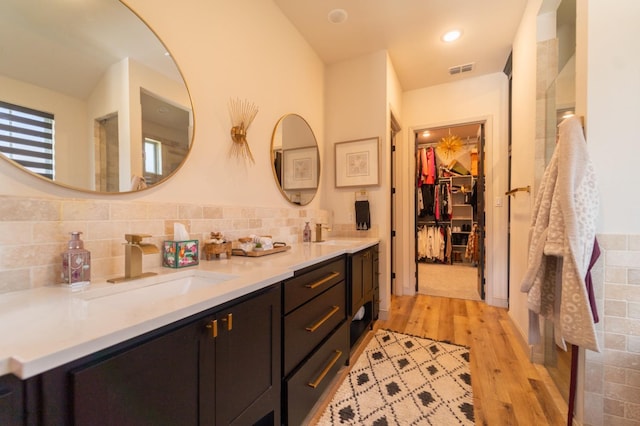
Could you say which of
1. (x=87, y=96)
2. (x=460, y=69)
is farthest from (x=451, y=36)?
(x=87, y=96)

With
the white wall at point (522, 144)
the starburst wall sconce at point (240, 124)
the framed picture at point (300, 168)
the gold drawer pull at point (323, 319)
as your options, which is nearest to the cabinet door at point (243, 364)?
the gold drawer pull at point (323, 319)

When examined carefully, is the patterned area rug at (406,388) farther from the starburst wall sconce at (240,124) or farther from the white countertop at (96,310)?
the starburst wall sconce at (240,124)

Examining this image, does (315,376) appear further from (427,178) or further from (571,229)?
(427,178)

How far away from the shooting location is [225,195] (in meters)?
1.64

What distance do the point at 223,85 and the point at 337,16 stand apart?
4.46ft

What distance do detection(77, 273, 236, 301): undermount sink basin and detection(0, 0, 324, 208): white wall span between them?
1.31 feet

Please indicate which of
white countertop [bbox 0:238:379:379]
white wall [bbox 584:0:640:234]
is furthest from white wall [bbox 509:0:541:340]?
white countertop [bbox 0:238:379:379]

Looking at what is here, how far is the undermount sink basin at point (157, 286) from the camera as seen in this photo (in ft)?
2.87

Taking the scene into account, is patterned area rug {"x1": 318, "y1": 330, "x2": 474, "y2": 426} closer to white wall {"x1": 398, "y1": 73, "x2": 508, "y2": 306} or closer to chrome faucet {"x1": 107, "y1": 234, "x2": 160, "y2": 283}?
chrome faucet {"x1": 107, "y1": 234, "x2": 160, "y2": 283}

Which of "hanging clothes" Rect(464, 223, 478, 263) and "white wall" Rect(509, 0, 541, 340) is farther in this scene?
"hanging clothes" Rect(464, 223, 478, 263)

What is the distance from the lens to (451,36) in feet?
8.31

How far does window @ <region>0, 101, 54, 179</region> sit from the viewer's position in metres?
0.83

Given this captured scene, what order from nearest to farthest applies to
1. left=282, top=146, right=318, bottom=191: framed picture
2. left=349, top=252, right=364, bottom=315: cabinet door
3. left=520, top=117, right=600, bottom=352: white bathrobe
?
left=520, top=117, right=600, bottom=352: white bathrobe → left=349, top=252, right=364, bottom=315: cabinet door → left=282, top=146, right=318, bottom=191: framed picture

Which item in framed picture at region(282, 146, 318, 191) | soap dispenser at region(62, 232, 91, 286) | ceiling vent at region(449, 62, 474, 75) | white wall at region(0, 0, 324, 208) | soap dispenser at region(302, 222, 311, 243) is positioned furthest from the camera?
ceiling vent at region(449, 62, 474, 75)
